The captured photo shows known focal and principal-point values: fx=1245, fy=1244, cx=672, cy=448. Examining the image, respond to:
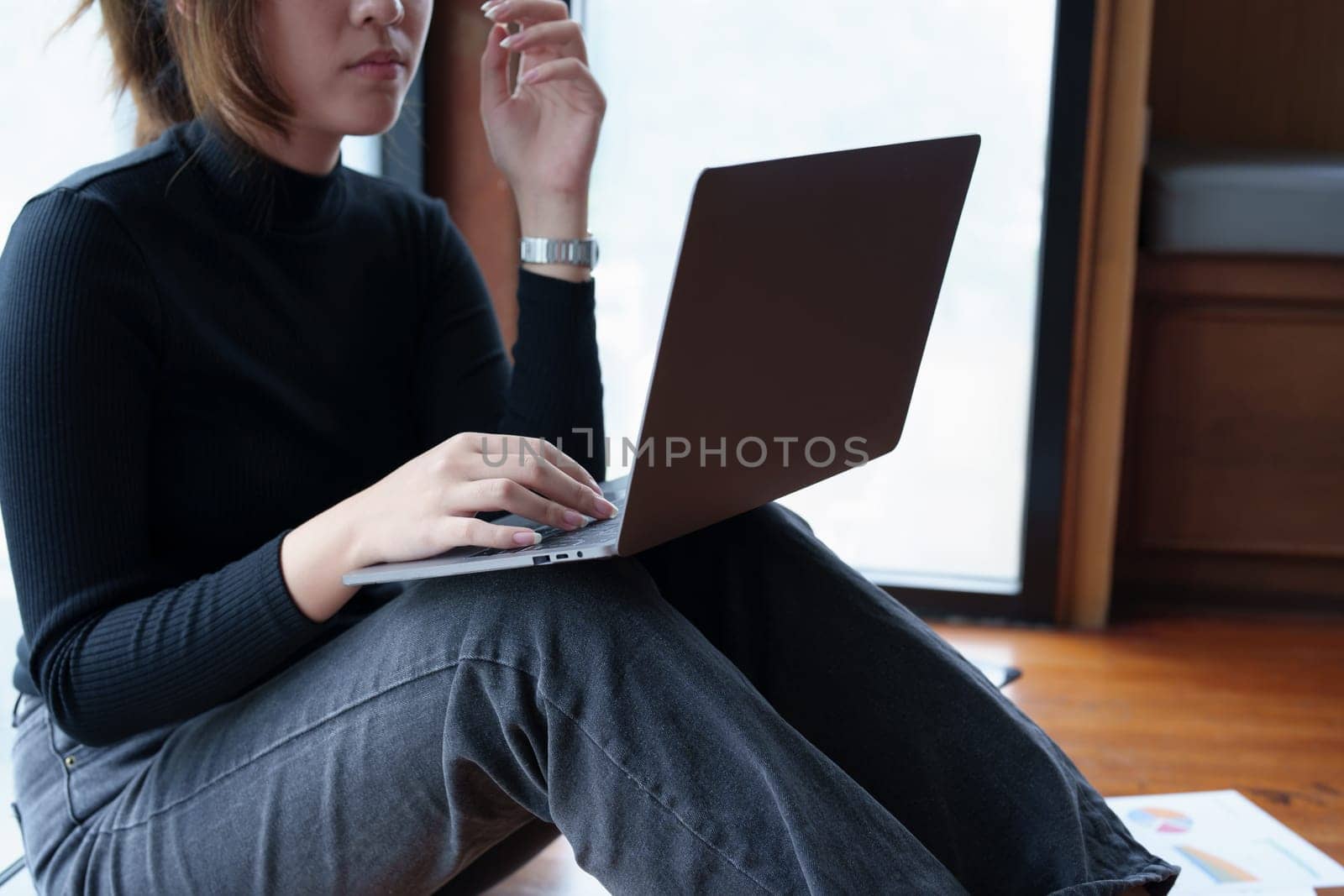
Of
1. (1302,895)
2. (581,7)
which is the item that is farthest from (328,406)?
(581,7)

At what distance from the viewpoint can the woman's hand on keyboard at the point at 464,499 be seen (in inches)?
28.9

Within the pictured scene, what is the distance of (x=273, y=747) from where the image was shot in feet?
2.70

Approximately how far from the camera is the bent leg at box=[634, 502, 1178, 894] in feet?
2.95

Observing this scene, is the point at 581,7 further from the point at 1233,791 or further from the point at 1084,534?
the point at 1233,791

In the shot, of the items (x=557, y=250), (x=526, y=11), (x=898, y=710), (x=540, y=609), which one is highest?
(x=526, y=11)

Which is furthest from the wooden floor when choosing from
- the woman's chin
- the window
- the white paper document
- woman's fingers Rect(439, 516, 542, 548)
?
the woman's chin

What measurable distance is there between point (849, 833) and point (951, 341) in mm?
1371

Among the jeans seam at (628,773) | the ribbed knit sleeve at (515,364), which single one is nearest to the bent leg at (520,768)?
the jeans seam at (628,773)

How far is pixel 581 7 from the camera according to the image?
2.03 metres

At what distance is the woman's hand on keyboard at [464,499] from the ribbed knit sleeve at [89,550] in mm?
103

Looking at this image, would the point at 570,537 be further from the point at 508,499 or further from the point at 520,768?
the point at 520,768

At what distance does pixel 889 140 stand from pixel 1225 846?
1.10 m

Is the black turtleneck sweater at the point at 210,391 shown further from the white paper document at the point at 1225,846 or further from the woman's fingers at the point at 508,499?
the white paper document at the point at 1225,846

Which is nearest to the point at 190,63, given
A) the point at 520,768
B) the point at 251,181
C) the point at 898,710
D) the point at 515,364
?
the point at 251,181
